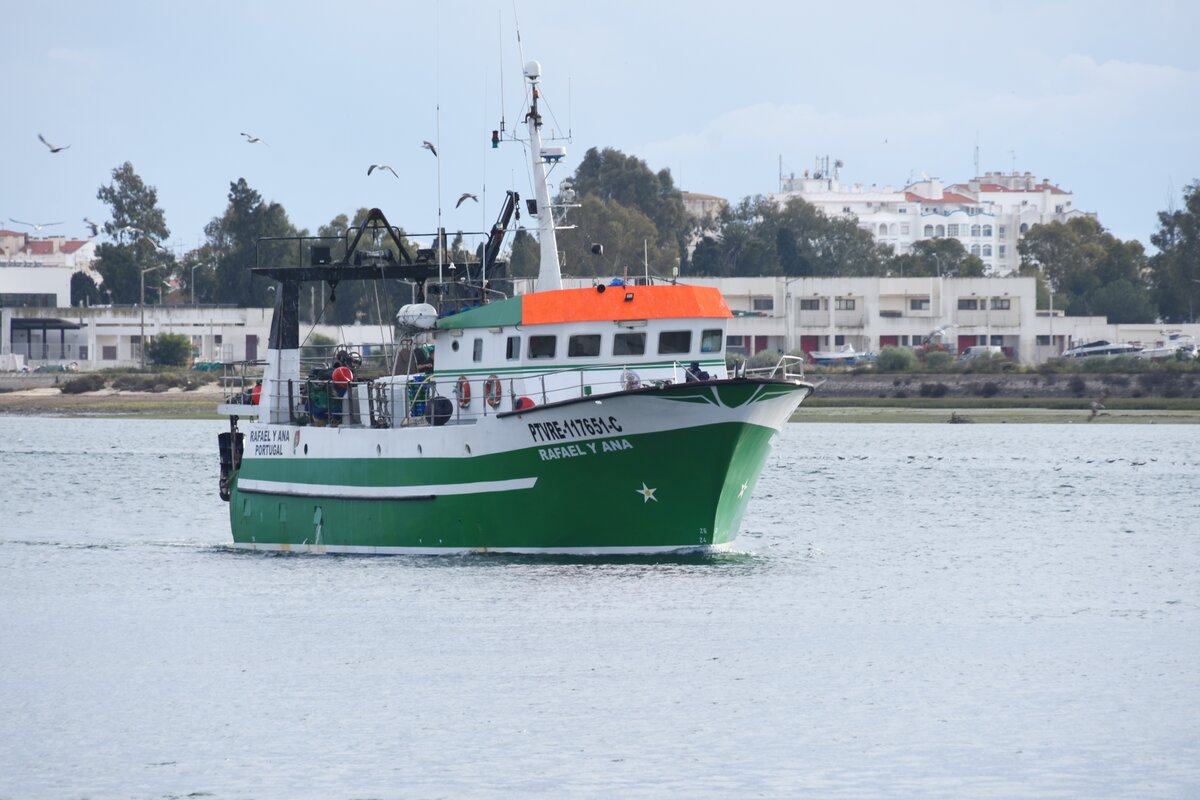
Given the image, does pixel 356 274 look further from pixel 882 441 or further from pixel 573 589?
pixel 882 441

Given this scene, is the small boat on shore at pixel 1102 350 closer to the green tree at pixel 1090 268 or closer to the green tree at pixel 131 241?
the green tree at pixel 1090 268

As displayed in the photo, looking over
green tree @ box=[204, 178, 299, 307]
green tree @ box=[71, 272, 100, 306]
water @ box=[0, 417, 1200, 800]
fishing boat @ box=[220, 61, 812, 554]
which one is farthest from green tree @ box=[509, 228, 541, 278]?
fishing boat @ box=[220, 61, 812, 554]

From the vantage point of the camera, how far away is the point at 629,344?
110ft

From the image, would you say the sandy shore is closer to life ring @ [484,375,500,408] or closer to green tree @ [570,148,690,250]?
green tree @ [570,148,690,250]

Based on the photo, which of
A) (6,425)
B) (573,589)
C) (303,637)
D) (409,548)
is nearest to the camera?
(303,637)

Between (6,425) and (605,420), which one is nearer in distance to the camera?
(605,420)

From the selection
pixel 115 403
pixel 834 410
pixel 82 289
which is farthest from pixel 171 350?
pixel 834 410

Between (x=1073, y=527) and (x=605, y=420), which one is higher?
(x=605, y=420)

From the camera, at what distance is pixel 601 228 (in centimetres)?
14688

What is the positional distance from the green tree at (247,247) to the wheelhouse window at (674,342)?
114291mm

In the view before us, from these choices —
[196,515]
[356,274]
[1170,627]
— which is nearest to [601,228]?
[196,515]

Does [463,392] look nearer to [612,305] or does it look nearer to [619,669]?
[612,305]

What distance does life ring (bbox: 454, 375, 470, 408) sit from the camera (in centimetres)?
3356

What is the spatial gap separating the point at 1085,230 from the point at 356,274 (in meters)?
160
